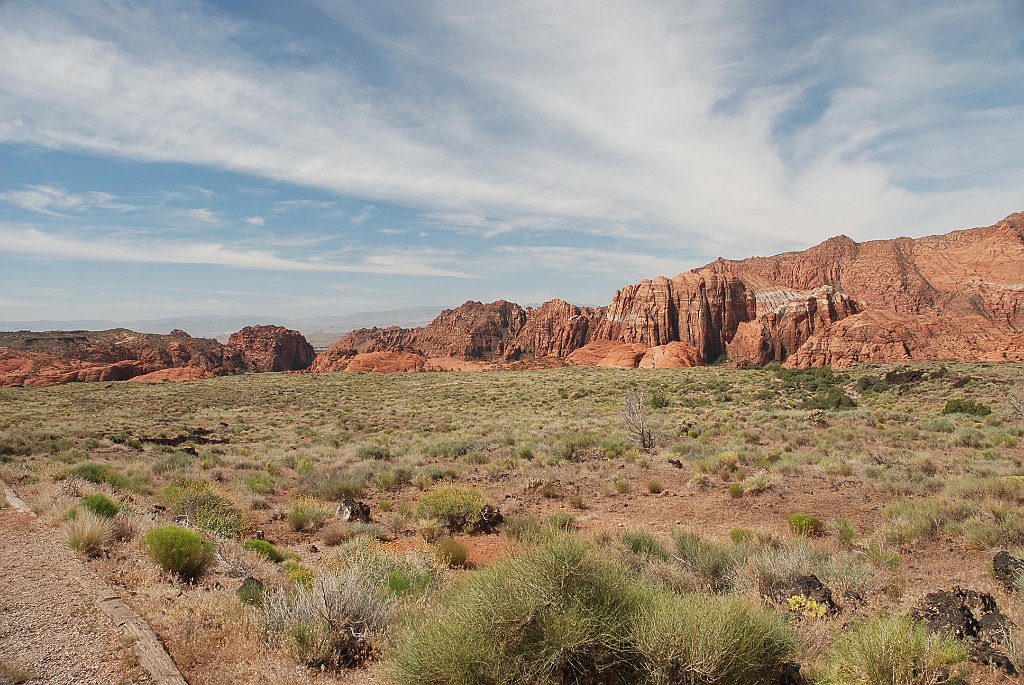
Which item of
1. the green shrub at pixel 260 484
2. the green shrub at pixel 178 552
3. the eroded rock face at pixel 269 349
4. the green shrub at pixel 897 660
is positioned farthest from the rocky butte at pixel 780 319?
the green shrub at pixel 178 552

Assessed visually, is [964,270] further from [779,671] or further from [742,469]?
[779,671]

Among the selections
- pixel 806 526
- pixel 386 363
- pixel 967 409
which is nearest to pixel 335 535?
pixel 806 526

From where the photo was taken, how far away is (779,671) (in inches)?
153

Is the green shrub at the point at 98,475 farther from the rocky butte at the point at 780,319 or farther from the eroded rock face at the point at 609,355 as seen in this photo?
the eroded rock face at the point at 609,355

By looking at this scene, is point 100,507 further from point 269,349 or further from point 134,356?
point 269,349

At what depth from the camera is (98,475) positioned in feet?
40.8

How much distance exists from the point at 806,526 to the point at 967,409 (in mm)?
17625

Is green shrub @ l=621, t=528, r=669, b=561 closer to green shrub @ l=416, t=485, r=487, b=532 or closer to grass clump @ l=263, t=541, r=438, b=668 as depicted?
green shrub @ l=416, t=485, r=487, b=532

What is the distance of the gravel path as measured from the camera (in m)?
4.10

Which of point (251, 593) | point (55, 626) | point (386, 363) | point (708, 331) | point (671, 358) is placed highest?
point (708, 331)

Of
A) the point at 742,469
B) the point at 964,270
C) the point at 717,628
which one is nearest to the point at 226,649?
the point at 717,628

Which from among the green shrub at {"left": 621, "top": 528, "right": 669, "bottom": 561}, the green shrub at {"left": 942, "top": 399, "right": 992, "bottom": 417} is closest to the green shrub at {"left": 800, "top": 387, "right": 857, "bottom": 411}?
the green shrub at {"left": 942, "top": 399, "right": 992, "bottom": 417}

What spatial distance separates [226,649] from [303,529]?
229 inches

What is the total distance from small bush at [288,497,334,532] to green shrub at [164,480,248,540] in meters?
0.89
